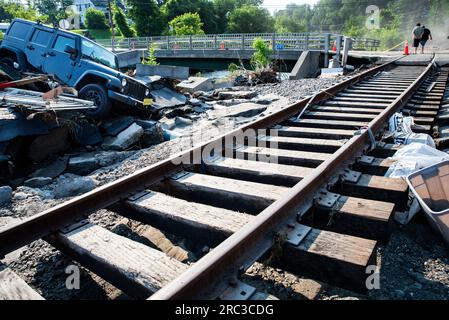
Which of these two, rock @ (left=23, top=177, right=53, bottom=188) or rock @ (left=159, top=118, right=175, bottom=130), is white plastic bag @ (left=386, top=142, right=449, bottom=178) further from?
rock @ (left=159, top=118, right=175, bottom=130)

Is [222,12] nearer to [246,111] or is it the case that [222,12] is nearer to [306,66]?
[306,66]

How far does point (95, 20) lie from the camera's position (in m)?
89.1

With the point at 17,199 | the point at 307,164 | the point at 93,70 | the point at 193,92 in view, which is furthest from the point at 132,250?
the point at 193,92

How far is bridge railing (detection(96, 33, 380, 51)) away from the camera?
2370 cm

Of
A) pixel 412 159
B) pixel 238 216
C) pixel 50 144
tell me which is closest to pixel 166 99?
pixel 50 144

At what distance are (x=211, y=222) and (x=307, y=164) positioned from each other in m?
1.71

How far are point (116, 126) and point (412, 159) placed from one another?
6.24m

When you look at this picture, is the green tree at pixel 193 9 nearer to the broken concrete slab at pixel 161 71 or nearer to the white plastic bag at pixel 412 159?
the broken concrete slab at pixel 161 71

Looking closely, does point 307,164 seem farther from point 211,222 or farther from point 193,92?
point 193,92

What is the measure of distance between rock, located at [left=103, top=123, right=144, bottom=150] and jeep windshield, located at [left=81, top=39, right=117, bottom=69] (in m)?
3.85

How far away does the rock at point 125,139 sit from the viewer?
286 inches

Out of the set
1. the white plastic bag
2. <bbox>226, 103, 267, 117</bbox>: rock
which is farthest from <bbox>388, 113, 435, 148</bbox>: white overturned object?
<bbox>226, 103, 267, 117</bbox>: rock

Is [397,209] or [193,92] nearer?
[397,209]
